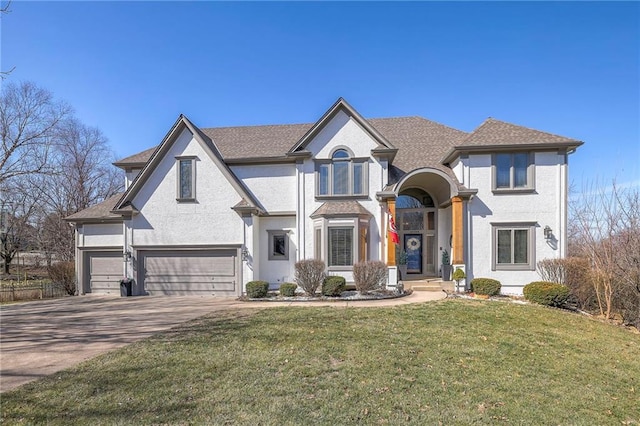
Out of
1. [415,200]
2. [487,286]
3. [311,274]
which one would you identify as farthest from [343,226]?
[487,286]

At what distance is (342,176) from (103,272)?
541 inches

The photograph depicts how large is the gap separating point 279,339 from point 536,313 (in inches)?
350

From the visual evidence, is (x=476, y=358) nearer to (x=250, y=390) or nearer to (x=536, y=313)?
(x=250, y=390)

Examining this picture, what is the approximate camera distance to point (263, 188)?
54.5 feet

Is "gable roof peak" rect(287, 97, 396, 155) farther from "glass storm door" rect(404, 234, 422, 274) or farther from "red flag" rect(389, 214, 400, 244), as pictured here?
"glass storm door" rect(404, 234, 422, 274)

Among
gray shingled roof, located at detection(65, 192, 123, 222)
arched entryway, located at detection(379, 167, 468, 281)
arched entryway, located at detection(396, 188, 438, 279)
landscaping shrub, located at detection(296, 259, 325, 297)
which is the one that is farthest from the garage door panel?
arched entryway, located at detection(396, 188, 438, 279)

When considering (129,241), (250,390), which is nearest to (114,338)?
(250,390)

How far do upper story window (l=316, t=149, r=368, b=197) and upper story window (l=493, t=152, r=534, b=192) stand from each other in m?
6.15

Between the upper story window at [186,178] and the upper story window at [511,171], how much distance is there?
14.6 meters

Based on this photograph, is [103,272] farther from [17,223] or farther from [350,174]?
[17,223]

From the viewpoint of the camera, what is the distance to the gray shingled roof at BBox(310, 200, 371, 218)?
14.7 m

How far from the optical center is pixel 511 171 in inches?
577

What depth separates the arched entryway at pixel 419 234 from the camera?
1689cm

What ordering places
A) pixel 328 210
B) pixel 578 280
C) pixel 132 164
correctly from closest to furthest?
pixel 578 280 < pixel 328 210 < pixel 132 164
